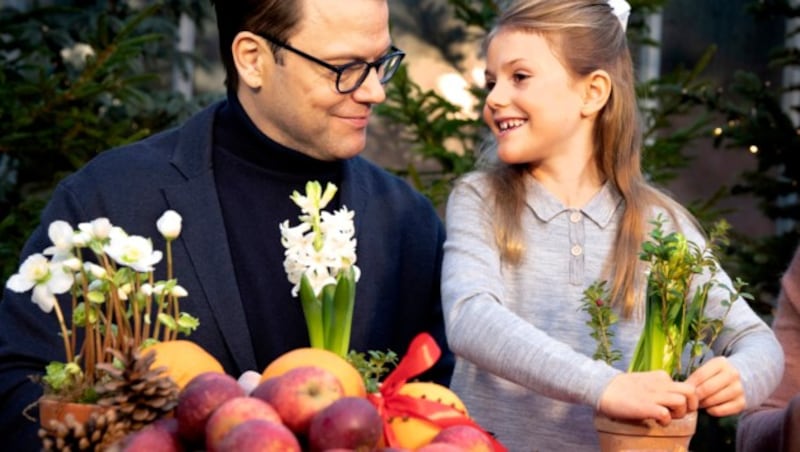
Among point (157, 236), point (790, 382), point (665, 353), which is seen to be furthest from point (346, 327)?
point (790, 382)

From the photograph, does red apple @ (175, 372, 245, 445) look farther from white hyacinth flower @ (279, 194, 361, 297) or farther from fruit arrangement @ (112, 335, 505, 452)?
white hyacinth flower @ (279, 194, 361, 297)

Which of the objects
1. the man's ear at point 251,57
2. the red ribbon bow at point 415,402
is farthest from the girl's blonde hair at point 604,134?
the red ribbon bow at point 415,402

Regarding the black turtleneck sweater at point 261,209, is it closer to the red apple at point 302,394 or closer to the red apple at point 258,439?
the red apple at point 302,394

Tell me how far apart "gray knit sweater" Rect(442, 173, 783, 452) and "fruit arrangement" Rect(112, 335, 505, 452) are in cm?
56

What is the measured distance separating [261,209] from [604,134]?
85 cm

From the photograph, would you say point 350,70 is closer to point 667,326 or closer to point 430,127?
point 667,326

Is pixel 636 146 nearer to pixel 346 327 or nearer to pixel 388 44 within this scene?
pixel 388 44

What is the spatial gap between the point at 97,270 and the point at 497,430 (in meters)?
1.18

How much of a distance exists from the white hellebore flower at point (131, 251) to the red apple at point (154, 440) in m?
0.30

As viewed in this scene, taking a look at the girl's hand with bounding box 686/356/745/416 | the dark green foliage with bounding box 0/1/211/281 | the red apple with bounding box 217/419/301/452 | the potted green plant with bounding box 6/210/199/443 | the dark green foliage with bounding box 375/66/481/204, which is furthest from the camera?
the dark green foliage with bounding box 375/66/481/204

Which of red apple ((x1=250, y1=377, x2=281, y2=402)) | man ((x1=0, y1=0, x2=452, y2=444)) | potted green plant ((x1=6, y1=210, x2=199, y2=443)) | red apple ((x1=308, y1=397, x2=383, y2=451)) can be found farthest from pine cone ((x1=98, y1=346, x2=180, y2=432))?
man ((x1=0, y1=0, x2=452, y2=444))

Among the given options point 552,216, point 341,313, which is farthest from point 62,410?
point 552,216

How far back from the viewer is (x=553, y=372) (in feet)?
7.72

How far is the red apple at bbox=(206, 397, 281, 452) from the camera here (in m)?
1.65
